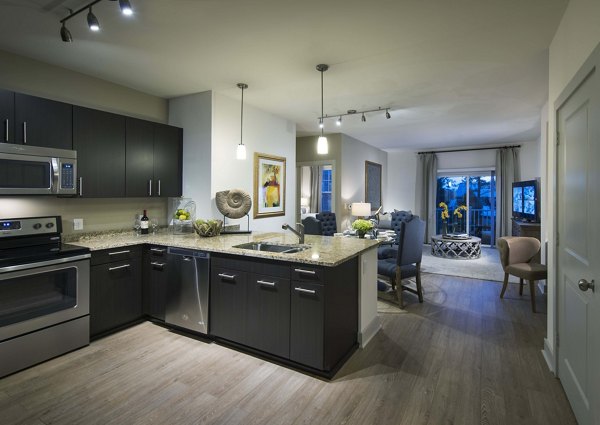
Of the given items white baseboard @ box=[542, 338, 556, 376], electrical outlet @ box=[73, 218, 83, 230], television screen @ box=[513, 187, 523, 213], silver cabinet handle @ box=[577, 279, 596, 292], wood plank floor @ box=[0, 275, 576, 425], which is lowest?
wood plank floor @ box=[0, 275, 576, 425]

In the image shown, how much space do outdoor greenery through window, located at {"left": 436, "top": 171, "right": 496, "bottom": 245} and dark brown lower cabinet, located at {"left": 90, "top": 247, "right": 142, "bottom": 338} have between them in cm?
787

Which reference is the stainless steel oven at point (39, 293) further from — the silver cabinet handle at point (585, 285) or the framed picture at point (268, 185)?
the silver cabinet handle at point (585, 285)

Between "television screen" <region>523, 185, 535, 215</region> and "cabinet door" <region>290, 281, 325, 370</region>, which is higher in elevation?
"television screen" <region>523, 185, 535, 215</region>

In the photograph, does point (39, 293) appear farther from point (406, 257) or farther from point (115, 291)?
point (406, 257)

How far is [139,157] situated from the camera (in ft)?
11.9

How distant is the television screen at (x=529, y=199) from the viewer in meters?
5.87

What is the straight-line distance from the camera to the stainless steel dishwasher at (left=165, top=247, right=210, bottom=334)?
2.96 meters

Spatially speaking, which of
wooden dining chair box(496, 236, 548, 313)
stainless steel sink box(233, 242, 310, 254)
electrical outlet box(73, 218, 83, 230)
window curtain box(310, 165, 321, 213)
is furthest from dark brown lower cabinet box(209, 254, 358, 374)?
window curtain box(310, 165, 321, 213)

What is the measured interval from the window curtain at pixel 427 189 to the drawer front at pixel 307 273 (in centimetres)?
720

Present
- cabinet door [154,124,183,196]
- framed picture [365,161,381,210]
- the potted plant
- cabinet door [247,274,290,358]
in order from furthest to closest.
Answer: framed picture [365,161,381,210]
the potted plant
cabinet door [154,124,183,196]
cabinet door [247,274,290,358]

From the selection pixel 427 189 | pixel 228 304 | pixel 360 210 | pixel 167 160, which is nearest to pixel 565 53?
pixel 228 304

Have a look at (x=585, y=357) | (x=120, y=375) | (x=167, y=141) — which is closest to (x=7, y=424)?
(x=120, y=375)

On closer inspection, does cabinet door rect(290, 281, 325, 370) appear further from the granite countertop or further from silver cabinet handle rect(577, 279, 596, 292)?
silver cabinet handle rect(577, 279, 596, 292)

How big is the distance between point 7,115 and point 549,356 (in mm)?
4701
